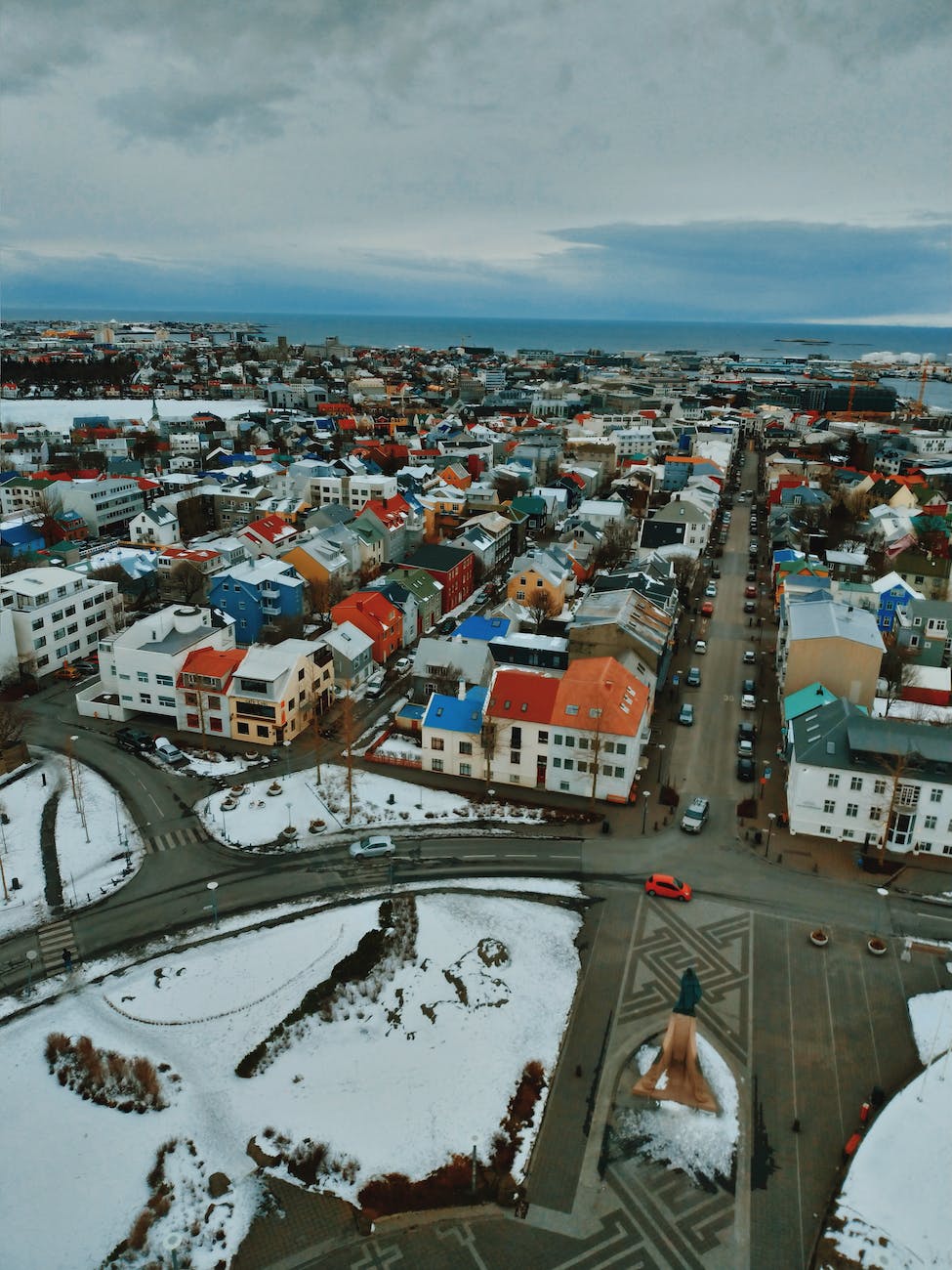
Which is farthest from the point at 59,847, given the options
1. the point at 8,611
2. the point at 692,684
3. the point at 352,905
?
the point at 692,684

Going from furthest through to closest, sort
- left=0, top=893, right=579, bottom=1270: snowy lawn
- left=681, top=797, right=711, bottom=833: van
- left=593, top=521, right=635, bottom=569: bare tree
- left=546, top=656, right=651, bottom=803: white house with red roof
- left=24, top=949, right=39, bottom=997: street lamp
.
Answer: left=593, top=521, right=635, bottom=569: bare tree → left=546, top=656, right=651, bottom=803: white house with red roof → left=681, top=797, right=711, bottom=833: van → left=24, top=949, right=39, bottom=997: street lamp → left=0, top=893, right=579, bottom=1270: snowy lawn

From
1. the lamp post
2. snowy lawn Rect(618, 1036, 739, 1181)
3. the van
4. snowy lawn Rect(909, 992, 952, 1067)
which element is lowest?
the lamp post

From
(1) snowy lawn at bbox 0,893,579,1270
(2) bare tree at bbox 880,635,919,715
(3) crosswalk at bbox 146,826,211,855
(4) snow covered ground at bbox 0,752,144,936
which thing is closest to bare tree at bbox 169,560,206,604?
(4) snow covered ground at bbox 0,752,144,936

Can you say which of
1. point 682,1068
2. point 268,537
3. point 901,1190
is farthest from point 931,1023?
point 268,537

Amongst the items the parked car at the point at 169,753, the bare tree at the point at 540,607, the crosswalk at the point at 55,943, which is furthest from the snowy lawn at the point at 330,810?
the bare tree at the point at 540,607

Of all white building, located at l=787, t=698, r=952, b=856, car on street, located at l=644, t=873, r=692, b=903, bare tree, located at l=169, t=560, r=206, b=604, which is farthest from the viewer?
bare tree, located at l=169, t=560, r=206, b=604

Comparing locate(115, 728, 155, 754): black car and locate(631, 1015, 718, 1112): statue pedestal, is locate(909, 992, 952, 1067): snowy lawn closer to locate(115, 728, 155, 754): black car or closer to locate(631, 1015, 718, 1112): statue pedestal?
locate(631, 1015, 718, 1112): statue pedestal

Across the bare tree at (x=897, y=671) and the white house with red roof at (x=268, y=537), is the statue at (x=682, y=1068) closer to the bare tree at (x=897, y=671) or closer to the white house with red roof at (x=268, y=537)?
the bare tree at (x=897, y=671)

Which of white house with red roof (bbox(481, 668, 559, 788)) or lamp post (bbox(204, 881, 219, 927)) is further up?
white house with red roof (bbox(481, 668, 559, 788))

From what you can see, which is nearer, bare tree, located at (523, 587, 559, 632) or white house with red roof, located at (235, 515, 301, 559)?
bare tree, located at (523, 587, 559, 632)

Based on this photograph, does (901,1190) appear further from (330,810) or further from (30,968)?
(30,968)
